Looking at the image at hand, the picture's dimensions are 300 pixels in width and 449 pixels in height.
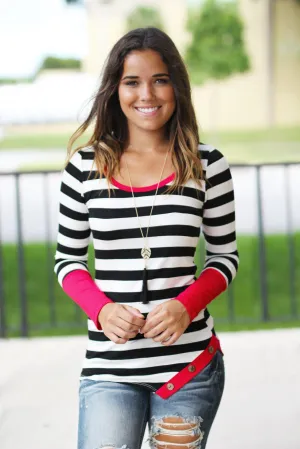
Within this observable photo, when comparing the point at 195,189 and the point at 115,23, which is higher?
the point at 115,23

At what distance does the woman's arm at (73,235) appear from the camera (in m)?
1.26

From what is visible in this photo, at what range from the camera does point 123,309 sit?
1.16 m

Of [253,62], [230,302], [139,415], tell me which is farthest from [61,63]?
[139,415]

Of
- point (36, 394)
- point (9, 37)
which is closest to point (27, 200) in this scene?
point (9, 37)

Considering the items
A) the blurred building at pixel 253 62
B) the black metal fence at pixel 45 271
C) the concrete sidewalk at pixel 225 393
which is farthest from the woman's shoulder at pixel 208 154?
the blurred building at pixel 253 62

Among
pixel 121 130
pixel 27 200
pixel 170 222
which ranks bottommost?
pixel 27 200

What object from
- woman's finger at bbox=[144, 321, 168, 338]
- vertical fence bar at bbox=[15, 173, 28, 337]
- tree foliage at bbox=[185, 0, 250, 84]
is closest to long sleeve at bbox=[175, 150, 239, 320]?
woman's finger at bbox=[144, 321, 168, 338]

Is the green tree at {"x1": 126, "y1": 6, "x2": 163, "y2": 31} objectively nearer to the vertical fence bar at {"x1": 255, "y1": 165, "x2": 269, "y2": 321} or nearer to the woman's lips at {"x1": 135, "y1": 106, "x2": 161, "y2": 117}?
the vertical fence bar at {"x1": 255, "y1": 165, "x2": 269, "y2": 321}

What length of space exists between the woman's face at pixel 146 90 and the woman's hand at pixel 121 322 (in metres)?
0.30

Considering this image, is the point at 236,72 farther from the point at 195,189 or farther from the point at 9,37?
the point at 195,189

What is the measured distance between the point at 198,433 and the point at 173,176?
39cm

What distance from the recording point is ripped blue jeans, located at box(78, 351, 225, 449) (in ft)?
3.93

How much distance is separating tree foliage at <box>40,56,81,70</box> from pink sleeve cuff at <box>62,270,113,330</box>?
8.19 metres

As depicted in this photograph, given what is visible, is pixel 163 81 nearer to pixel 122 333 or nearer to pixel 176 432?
pixel 122 333
